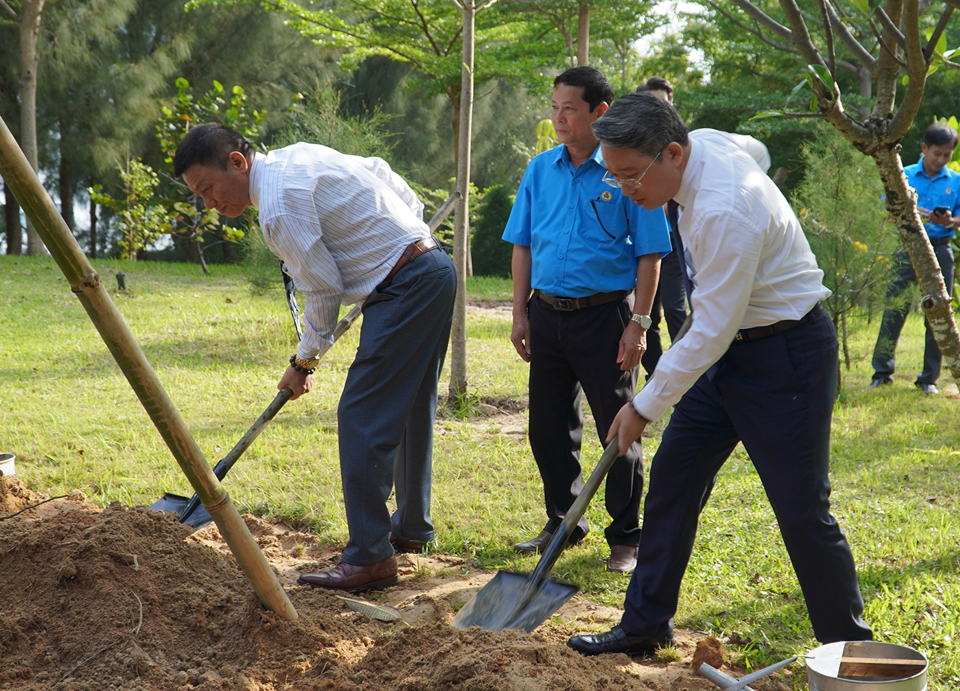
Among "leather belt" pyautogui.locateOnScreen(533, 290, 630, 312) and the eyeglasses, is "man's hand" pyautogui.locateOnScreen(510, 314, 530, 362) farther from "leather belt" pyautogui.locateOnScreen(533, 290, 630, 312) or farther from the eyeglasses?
the eyeglasses

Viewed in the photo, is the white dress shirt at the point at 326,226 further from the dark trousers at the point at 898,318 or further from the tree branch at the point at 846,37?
the dark trousers at the point at 898,318

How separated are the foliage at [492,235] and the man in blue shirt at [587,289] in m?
14.1

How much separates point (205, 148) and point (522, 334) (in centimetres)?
162

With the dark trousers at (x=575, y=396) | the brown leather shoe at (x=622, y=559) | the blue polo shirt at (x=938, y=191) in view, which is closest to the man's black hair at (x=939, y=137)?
the blue polo shirt at (x=938, y=191)

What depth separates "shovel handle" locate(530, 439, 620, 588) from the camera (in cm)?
264

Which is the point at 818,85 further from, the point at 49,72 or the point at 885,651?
the point at 49,72

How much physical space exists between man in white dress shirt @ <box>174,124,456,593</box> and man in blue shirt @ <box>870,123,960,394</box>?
4.58 metres

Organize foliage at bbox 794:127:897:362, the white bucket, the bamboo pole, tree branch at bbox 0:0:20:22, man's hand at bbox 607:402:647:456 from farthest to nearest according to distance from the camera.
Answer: tree branch at bbox 0:0:20:22 → foliage at bbox 794:127:897:362 → the white bucket → man's hand at bbox 607:402:647:456 → the bamboo pole

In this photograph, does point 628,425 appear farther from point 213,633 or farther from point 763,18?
point 213,633

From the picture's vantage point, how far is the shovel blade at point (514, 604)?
267cm

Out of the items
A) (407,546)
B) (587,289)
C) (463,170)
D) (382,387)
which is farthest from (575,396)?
(463,170)

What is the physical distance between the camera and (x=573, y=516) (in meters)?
2.68

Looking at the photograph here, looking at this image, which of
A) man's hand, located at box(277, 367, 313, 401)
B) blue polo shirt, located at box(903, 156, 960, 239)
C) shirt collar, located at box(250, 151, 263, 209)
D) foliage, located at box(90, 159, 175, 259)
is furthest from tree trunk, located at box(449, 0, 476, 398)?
foliage, located at box(90, 159, 175, 259)

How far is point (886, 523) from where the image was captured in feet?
12.5
